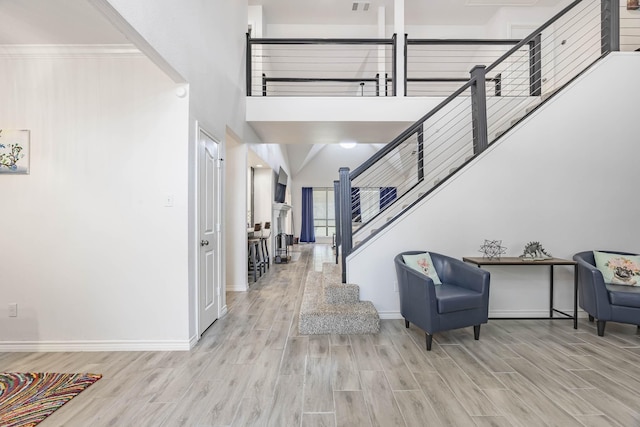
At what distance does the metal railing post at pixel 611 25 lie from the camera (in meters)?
3.76

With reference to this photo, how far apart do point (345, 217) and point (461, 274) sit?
4.41 feet

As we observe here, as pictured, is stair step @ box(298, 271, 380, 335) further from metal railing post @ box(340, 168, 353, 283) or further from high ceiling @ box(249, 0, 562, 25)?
high ceiling @ box(249, 0, 562, 25)

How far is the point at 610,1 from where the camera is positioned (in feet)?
12.3

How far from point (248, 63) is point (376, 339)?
4.27 meters

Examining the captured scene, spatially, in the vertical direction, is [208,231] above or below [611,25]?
below

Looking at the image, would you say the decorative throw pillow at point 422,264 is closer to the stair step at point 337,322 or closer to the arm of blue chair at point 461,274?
the arm of blue chair at point 461,274

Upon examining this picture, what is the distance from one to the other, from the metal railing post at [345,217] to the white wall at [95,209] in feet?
5.50

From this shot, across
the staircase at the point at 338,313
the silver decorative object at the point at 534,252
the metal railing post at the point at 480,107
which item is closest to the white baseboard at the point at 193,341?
the staircase at the point at 338,313

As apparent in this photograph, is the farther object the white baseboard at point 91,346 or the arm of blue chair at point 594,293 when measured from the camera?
the arm of blue chair at point 594,293

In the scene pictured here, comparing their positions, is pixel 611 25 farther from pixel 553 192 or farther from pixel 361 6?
pixel 361 6

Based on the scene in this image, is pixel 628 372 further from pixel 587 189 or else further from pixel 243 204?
pixel 243 204

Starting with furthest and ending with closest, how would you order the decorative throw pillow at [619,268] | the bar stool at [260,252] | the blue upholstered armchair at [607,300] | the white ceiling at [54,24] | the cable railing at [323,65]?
the bar stool at [260,252], the cable railing at [323,65], the decorative throw pillow at [619,268], the blue upholstered armchair at [607,300], the white ceiling at [54,24]

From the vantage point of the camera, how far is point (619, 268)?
10.9 ft

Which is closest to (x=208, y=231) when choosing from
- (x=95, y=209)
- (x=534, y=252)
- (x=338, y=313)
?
(x=95, y=209)
